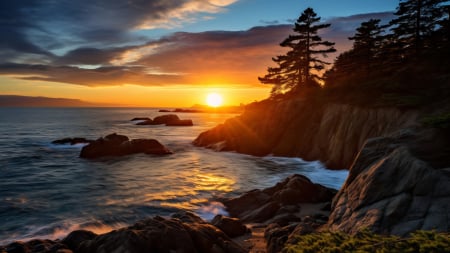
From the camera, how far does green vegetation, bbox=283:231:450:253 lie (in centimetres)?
453

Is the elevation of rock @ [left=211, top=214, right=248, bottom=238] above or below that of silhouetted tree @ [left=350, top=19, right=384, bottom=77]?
below

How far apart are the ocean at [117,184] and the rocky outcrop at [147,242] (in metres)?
4.30

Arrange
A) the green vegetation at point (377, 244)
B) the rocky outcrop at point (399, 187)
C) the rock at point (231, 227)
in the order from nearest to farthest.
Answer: the green vegetation at point (377, 244), the rocky outcrop at point (399, 187), the rock at point (231, 227)

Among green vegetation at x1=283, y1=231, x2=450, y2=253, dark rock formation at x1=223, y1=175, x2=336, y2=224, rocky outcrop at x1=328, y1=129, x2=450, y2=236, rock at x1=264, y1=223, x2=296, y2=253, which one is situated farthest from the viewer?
dark rock formation at x1=223, y1=175, x2=336, y2=224

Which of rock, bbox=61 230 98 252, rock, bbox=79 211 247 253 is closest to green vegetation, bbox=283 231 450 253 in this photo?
rock, bbox=79 211 247 253

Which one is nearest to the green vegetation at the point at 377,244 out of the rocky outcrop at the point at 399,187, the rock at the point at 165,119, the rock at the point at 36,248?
the rocky outcrop at the point at 399,187

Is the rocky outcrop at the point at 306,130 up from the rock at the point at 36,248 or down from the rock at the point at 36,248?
up

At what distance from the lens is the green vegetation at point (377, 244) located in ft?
14.9

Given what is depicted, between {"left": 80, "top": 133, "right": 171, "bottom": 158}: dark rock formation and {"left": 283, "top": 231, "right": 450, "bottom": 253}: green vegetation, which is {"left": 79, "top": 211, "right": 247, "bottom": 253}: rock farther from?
{"left": 80, "top": 133, "right": 171, "bottom": 158}: dark rock formation

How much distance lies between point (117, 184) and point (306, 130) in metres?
22.0

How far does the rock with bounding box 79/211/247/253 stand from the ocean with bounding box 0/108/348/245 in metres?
6.05

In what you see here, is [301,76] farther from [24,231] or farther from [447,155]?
[24,231]

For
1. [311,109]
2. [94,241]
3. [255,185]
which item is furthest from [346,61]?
[94,241]

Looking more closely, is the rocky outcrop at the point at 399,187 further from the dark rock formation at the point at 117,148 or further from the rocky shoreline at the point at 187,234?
the dark rock formation at the point at 117,148
